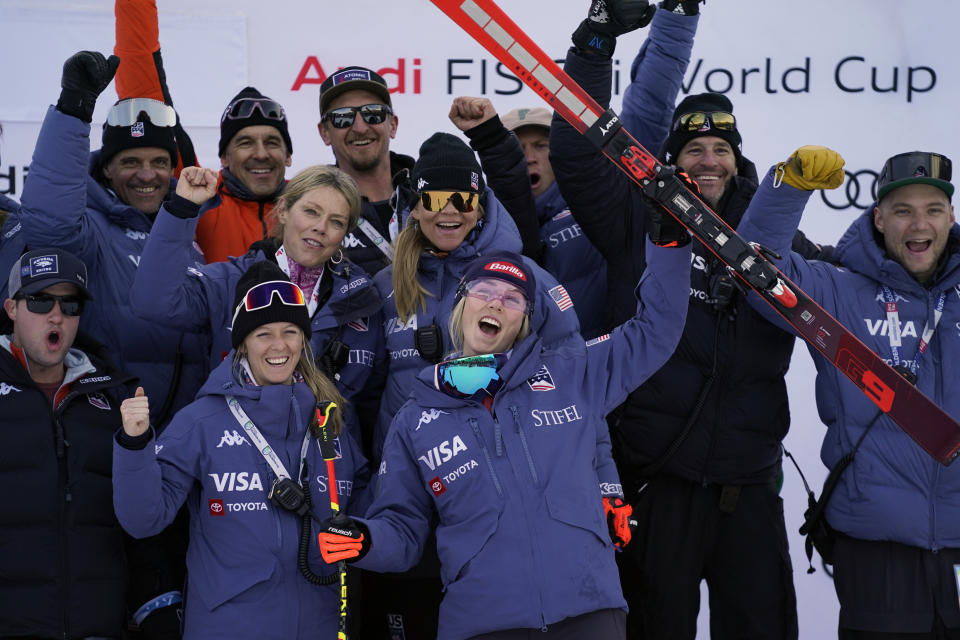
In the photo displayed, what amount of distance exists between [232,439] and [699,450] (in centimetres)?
135

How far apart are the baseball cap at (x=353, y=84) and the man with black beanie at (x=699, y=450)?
69 centimetres

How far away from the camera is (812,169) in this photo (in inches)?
113

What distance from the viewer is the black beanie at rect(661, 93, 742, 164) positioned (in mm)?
3391

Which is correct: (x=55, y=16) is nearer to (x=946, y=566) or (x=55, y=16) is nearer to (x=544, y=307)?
(x=544, y=307)

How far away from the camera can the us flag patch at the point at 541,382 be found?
2635 millimetres

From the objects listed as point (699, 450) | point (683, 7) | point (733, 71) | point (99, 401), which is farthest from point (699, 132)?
point (99, 401)

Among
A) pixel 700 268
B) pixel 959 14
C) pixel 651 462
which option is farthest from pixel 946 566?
pixel 959 14

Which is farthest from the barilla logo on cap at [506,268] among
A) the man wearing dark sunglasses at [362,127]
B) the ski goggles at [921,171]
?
the ski goggles at [921,171]

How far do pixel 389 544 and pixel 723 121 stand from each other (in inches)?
68.4

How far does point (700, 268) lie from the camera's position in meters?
3.27

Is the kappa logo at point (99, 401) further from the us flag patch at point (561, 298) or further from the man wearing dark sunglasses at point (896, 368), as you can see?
the man wearing dark sunglasses at point (896, 368)

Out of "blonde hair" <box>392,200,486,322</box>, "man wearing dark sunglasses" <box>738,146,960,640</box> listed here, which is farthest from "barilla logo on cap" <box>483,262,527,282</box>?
"man wearing dark sunglasses" <box>738,146,960,640</box>

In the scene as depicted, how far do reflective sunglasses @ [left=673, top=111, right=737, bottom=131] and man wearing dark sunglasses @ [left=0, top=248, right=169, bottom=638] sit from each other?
184 cm

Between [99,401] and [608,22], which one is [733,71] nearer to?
[608,22]
